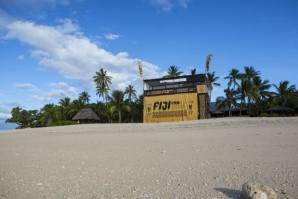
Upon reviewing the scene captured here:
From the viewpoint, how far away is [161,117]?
2389 centimetres

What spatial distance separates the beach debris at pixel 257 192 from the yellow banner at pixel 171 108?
1966 centimetres

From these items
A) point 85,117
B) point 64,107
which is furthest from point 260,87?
point 64,107

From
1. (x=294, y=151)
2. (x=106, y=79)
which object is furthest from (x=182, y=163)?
(x=106, y=79)

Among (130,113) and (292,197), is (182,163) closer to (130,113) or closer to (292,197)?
(292,197)

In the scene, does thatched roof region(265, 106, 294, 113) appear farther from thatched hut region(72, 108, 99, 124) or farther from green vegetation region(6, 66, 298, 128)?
thatched hut region(72, 108, 99, 124)

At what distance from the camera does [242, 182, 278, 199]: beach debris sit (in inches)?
123

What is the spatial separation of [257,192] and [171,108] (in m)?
20.5

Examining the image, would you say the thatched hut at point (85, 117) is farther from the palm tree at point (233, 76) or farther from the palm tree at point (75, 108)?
the palm tree at point (233, 76)

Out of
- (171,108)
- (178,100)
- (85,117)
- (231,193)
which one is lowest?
(231,193)

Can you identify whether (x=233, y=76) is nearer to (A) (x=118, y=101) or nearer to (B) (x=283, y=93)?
(B) (x=283, y=93)

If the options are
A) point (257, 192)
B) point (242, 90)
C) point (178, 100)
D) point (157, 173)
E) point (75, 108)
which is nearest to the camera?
point (257, 192)

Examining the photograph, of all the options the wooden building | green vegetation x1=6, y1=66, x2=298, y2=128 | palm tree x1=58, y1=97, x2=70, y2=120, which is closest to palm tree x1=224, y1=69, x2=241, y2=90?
green vegetation x1=6, y1=66, x2=298, y2=128

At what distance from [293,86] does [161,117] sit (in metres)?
25.1

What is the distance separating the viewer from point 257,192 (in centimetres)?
316
